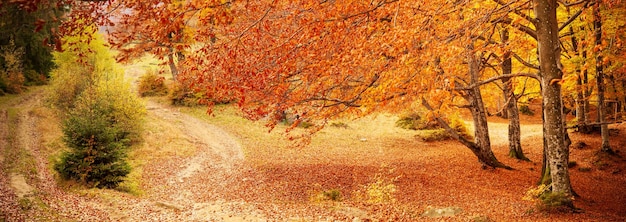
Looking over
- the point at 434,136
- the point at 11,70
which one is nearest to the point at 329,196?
the point at 434,136

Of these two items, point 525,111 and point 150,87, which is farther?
point 525,111

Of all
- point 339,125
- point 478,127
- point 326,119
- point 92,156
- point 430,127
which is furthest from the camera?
point 339,125

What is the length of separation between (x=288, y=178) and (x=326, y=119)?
4.19 meters

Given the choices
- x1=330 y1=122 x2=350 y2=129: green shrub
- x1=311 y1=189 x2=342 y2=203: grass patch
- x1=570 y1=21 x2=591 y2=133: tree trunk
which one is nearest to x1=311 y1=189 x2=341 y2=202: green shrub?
x1=311 y1=189 x2=342 y2=203: grass patch

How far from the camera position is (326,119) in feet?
37.8

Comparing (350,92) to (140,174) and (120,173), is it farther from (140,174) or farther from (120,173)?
(140,174)

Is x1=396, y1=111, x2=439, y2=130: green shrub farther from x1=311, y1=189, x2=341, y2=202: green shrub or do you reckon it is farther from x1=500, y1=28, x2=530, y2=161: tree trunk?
x1=311, y1=189, x2=341, y2=202: green shrub

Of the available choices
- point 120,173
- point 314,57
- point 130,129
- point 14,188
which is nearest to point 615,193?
point 314,57

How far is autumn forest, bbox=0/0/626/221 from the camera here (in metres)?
9.09

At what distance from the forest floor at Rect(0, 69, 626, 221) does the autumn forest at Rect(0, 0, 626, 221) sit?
97 millimetres

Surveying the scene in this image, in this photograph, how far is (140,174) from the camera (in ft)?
53.7

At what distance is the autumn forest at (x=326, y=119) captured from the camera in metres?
9.09

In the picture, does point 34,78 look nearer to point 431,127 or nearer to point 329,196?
point 431,127

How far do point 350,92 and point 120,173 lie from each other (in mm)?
7501
